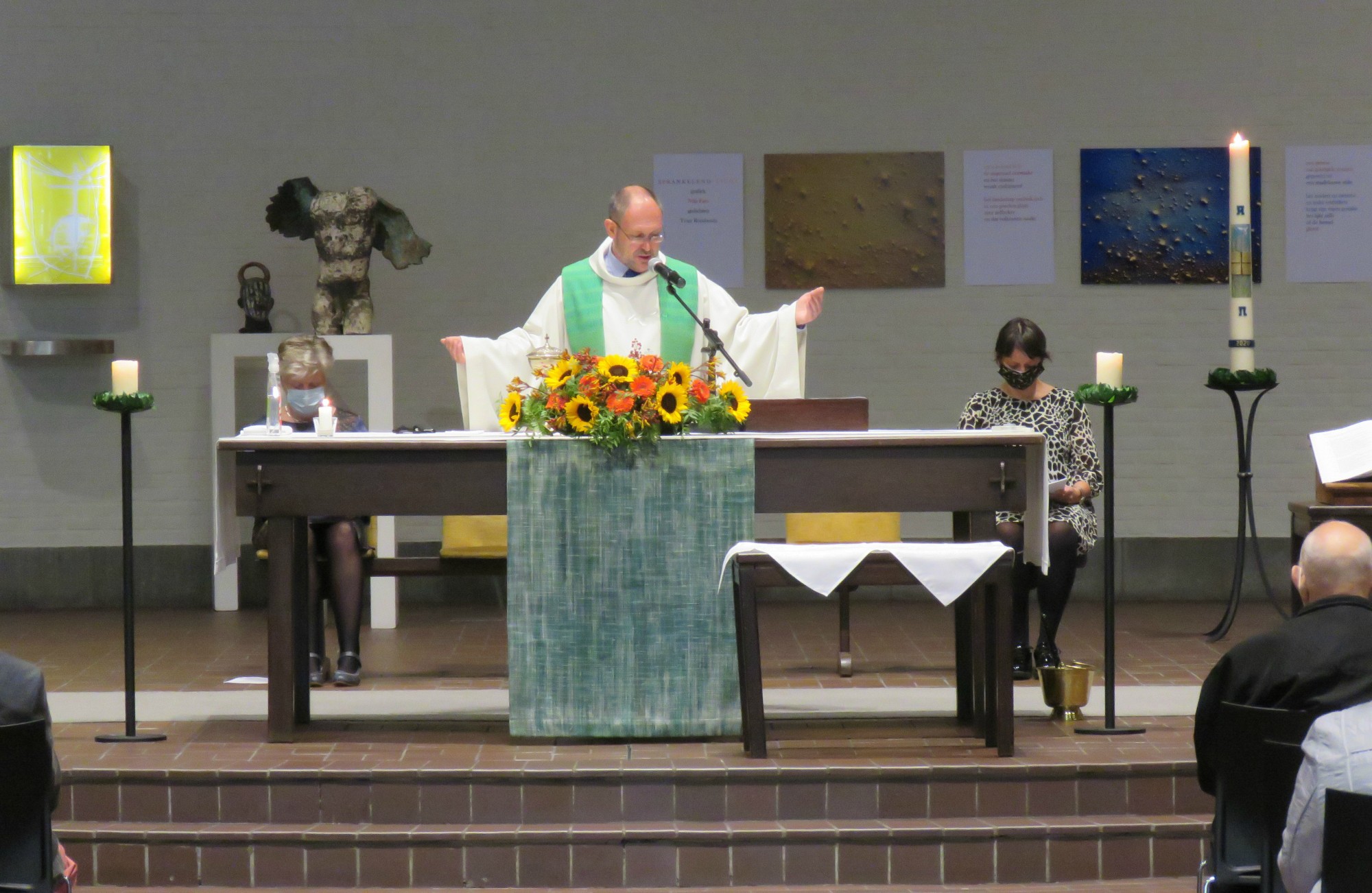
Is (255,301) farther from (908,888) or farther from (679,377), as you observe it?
(908,888)

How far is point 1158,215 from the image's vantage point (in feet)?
24.4

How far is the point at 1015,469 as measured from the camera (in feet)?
14.2

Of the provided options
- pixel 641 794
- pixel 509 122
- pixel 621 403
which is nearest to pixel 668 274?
pixel 621 403

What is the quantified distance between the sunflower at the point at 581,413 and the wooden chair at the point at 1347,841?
7.94 ft

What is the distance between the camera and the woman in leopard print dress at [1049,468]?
210 inches

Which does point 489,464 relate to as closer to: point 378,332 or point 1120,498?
point 378,332

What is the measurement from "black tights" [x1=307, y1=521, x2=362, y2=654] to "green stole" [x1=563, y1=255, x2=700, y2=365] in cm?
101

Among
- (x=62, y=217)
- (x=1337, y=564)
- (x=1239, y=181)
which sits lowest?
(x=1337, y=564)

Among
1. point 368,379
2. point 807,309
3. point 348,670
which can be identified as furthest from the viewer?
point 368,379

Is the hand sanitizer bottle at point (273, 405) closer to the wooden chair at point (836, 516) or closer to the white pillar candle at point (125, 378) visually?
the white pillar candle at point (125, 378)

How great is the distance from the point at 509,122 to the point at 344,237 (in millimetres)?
1064

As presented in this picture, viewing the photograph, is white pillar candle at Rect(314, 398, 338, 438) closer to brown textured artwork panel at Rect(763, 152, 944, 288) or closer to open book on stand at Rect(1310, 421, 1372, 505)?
open book on stand at Rect(1310, 421, 1372, 505)

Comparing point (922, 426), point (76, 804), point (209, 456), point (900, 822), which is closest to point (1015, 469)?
point (900, 822)

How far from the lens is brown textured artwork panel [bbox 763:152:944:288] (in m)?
7.41
